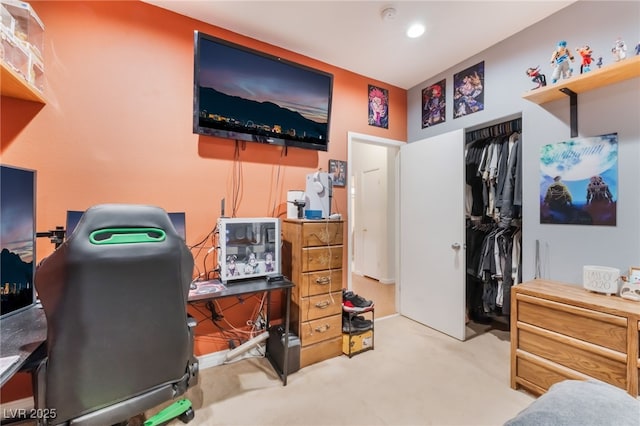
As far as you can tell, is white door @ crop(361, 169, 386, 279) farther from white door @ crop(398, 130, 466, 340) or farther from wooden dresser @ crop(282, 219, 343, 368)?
wooden dresser @ crop(282, 219, 343, 368)

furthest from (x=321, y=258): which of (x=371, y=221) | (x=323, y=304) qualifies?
(x=371, y=221)

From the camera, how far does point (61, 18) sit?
179cm

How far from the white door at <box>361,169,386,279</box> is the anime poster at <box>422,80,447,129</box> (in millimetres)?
1495

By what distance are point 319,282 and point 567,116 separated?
229cm

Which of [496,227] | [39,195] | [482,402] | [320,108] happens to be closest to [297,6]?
[320,108]

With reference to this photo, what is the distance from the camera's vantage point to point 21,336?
1.15m

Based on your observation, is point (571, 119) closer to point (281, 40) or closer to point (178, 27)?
point (281, 40)

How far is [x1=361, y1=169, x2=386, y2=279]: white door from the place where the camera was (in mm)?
4594

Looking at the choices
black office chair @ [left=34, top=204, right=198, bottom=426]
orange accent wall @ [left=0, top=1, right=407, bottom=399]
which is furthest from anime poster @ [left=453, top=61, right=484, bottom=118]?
black office chair @ [left=34, top=204, right=198, bottom=426]

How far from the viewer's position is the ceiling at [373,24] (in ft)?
6.60

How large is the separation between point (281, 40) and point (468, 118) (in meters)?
1.96

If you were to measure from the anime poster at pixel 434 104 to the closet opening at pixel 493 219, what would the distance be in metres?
0.37

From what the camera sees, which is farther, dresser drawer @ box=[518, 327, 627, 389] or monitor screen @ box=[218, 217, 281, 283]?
monitor screen @ box=[218, 217, 281, 283]

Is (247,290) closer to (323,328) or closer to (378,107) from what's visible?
(323,328)
